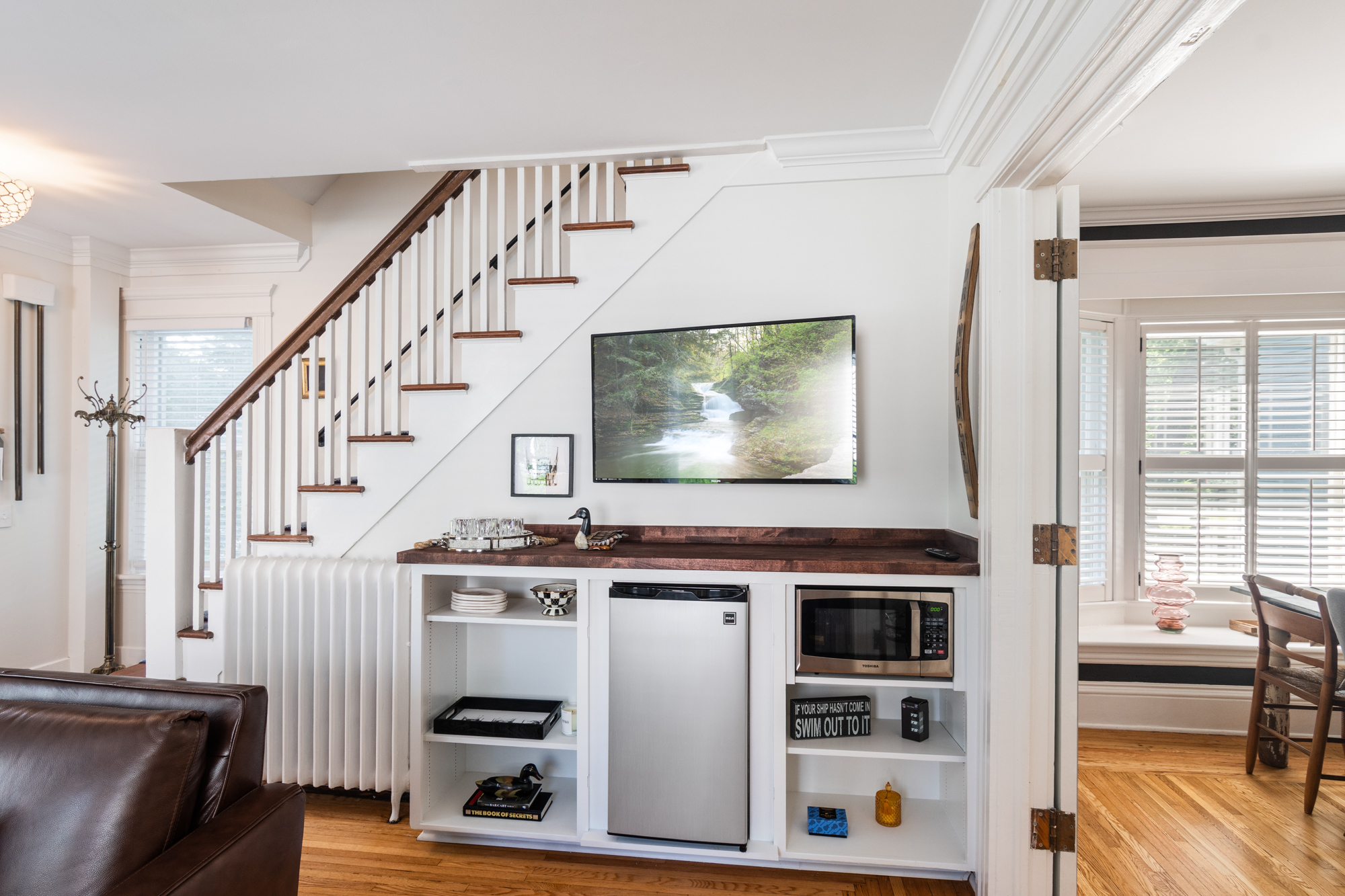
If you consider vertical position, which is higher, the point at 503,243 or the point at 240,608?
the point at 503,243

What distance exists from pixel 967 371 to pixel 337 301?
8.36ft

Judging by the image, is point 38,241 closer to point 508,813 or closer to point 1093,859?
point 508,813

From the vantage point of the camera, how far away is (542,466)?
2740 millimetres

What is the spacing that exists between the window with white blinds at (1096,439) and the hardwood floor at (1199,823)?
87cm

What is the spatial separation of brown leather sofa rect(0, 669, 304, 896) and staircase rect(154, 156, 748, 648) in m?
1.43

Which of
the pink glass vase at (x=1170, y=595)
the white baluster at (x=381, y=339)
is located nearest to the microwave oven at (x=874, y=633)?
the white baluster at (x=381, y=339)

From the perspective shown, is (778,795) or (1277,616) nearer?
(778,795)

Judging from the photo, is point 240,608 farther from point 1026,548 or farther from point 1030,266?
point 1030,266

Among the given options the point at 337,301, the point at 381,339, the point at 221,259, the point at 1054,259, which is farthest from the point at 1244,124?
the point at 221,259

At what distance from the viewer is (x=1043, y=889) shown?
1979 mm

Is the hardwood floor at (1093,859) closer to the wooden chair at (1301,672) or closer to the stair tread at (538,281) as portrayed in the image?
the wooden chair at (1301,672)

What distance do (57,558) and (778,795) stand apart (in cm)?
413

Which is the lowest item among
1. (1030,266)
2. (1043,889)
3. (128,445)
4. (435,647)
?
(1043,889)

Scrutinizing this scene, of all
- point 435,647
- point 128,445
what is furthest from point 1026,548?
point 128,445
